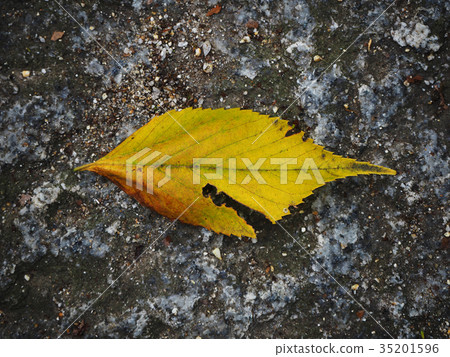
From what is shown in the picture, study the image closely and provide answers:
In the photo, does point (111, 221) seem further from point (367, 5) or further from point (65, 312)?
point (367, 5)

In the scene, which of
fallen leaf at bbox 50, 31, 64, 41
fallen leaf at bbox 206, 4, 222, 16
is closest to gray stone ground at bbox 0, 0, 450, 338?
fallen leaf at bbox 50, 31, 64, 41

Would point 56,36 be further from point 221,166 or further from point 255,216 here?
point 255,216

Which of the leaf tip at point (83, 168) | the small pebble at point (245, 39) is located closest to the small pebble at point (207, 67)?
the small pebble at point (245, 39)

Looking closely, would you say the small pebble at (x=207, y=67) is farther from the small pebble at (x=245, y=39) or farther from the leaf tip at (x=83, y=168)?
the leaf tip at (x=83, y=168)

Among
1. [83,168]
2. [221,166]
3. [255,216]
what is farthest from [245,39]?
[83,168]

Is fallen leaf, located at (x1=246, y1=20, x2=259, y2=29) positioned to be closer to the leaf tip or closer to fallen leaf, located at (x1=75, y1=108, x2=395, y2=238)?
fallen leaf, located at (x1=75, y1=108, x2=395, y2=238)
